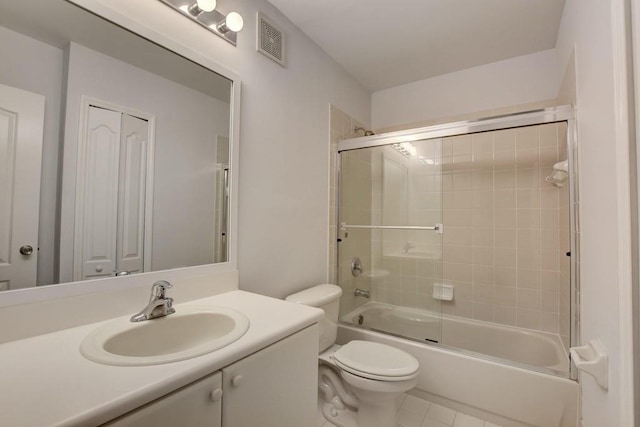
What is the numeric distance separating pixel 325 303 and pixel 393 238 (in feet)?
2.58

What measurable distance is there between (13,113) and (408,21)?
6.34 feet

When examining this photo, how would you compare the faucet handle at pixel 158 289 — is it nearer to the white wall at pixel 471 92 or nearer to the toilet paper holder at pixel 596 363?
the toilet paper holder at pixel 596 363

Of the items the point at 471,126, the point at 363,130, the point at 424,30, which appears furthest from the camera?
the point at 363,130

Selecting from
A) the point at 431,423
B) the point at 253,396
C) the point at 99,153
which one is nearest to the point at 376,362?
the point at 431,423

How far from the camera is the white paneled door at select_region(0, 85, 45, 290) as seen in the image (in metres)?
0.77

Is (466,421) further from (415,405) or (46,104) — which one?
(46,104)

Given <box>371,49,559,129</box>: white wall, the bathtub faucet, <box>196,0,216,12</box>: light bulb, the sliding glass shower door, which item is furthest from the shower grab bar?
<box>196,0,216,12</box>: light bulb

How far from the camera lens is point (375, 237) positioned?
2182 mm

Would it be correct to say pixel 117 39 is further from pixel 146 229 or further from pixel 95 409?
pixel 95 409

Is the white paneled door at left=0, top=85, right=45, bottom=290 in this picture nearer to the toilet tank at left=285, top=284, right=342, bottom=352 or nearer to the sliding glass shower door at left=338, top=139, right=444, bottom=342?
the toilet tank at left=285, top=284, right=342, bottom=352

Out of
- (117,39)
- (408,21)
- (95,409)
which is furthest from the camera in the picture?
(408,21)

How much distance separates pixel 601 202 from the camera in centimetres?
83

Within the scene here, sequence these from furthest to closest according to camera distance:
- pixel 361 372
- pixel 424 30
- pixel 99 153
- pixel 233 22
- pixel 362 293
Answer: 1. pixel 362 293
2. pixel 424 30
3. pixel 361 372
4. pixel 233 22
5. pixel 99 153

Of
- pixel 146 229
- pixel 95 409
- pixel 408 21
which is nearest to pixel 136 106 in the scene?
pixel 146 229
